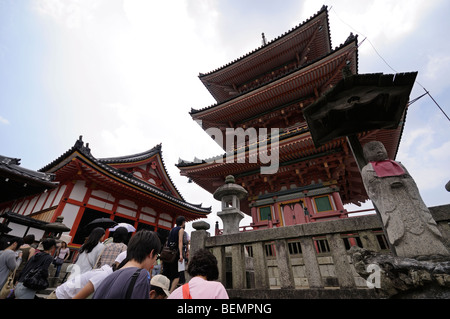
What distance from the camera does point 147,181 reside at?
13812mm

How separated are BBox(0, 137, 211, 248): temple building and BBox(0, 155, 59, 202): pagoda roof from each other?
32mm

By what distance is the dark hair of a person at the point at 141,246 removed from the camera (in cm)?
165

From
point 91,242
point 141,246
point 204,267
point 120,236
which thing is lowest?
point 204,267

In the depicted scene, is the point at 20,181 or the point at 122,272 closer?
the point at 122,272

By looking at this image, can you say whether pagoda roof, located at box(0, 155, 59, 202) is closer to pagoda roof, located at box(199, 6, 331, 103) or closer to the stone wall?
the stone wall

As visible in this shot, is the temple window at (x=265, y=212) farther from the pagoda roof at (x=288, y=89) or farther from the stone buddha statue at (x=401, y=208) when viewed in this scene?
the stone buddha statue at (x=401, y=208)

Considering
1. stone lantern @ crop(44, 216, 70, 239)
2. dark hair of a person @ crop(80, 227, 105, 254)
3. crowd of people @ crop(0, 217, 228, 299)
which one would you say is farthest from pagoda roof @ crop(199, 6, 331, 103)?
dark hair of a person @ crop(80, 227, 105, 254)

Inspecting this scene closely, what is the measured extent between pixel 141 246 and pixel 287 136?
6.79 m

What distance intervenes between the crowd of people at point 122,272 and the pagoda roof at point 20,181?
281 cm

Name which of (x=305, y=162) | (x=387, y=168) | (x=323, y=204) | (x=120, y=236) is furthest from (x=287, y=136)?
(x=120, y=236)

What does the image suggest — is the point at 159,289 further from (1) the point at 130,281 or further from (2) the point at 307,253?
(2) the point at 307,253

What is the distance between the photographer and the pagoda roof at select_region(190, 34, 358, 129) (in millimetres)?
8102

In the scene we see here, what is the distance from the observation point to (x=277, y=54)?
37.0 feet
